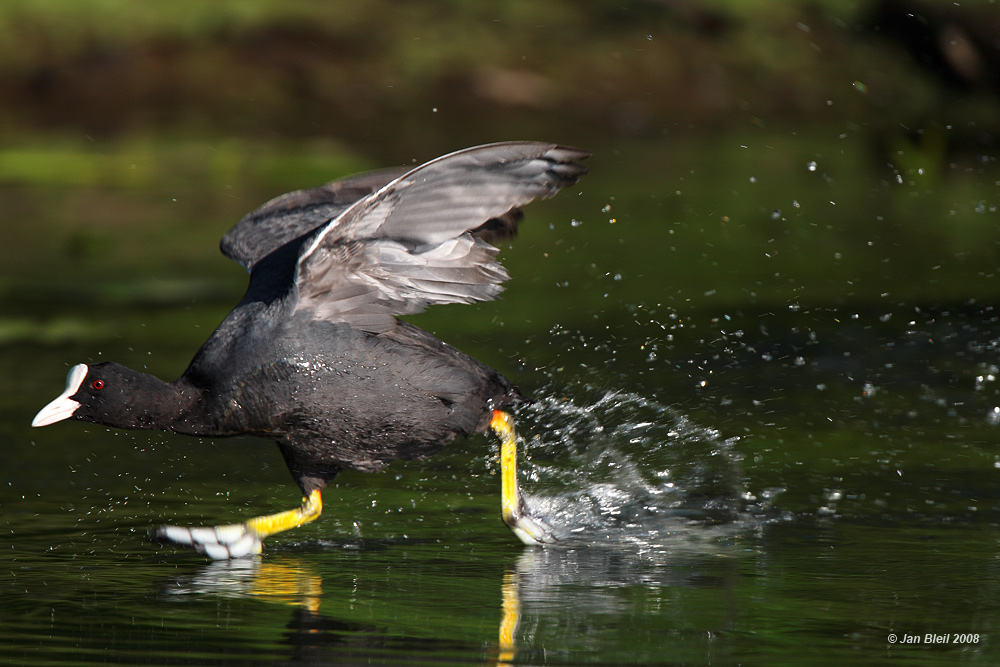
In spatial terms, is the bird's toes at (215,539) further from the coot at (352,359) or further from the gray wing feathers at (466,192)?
the gray wing feathers at (466,192)

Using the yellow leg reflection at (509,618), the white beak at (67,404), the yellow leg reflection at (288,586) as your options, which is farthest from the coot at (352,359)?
the yellow leg reflection at (509,618)

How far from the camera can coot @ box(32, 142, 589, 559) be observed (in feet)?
→ 13.6

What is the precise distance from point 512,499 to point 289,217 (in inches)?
58.9

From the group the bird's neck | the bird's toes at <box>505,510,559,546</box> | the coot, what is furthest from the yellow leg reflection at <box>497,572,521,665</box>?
the bird's neck

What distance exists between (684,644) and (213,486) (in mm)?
2258

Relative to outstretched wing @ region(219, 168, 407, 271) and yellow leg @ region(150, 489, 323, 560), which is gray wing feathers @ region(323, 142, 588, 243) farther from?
yellow leg @ region(150, 489, 323, 560)

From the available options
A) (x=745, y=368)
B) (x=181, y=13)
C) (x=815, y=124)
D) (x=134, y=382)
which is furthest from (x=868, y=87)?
(x=134, y=382)

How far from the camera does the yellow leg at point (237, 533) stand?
4.18 m

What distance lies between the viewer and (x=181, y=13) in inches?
631

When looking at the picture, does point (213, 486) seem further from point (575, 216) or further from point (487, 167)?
point (575, 216)

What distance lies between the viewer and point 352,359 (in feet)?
14.3

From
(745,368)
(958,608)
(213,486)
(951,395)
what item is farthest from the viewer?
(745,368)

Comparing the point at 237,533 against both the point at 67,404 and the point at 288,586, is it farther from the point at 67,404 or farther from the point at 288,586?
the point at 67,404

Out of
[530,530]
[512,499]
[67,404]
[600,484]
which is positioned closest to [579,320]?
[600,484]
